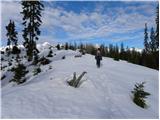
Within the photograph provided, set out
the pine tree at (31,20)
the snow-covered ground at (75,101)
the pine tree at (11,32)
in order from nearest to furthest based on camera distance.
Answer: the snow-covered ground at (75,101) → the pine tree at (31,20) → the pine tree at (11,32)

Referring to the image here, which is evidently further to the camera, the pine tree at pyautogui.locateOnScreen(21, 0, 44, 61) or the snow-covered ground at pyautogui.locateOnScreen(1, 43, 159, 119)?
the pine tree at pyautogui.locateOnScreen(21, 0, 44, 61)

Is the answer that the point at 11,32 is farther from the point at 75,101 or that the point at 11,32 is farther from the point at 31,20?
the point at 75,101

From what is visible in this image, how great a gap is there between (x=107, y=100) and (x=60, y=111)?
3.77m

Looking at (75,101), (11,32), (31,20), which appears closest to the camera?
(75,101)

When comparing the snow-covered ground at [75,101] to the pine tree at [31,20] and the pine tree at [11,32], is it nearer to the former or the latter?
the pine tree at [31,20]

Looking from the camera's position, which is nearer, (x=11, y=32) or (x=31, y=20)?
(x=31, y=20)

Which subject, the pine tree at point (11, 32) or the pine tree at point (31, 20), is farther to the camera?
the pine tree at point (11, 32)

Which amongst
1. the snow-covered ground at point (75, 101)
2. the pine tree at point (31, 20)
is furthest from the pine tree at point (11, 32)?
the snow-covered ground at point (75, 101)

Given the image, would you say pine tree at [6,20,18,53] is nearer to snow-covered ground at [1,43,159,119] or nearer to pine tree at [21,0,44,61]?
pine tree at [21,0,44,61]

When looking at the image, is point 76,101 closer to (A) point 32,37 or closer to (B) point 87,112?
(B) point 87,112

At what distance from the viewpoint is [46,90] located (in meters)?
15.2

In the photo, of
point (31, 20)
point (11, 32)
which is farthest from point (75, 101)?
point (11, 32)

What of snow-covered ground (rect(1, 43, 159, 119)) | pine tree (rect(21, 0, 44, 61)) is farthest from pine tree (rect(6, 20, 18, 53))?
snow-covered ground (rect(1, 43, 159, 119))

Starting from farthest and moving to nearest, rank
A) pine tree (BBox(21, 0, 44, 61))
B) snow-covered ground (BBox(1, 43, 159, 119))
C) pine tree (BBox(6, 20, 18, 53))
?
pine tree (BBox(6, 20, 18, 53)) < pine tree (BBox(21, 0, 44, 61)) < snow-covered ground (BBox(1, 43, 159, 119))
